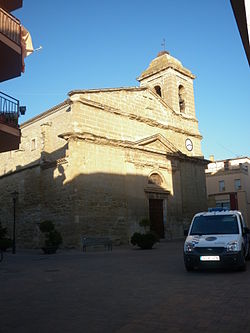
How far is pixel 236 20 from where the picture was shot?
455 cm

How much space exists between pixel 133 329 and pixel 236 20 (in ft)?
14.3

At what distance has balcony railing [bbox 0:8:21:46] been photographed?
34.6 feet

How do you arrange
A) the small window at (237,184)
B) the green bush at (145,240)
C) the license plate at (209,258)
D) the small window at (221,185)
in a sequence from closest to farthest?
the license plate at (209,258), the green bush at (145,240), the small window at (237,184), the small window at (221,185)

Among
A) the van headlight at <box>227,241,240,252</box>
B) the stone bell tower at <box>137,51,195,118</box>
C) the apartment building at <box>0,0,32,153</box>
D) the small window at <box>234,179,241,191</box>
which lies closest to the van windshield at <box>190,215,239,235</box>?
the van headlight at <box>227,241,240,252</box>

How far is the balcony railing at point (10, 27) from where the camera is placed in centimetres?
1055

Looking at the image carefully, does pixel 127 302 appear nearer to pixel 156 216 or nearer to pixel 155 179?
pixel 156 216

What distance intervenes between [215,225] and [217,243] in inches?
48.8

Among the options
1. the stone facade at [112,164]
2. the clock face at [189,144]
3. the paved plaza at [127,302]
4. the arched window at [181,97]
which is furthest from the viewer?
the arched window at [181,97]

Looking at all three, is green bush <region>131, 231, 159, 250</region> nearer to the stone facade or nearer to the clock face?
the stone facade

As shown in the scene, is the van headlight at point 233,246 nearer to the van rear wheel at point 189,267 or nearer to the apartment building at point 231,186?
the van rear wheel at point 189,267

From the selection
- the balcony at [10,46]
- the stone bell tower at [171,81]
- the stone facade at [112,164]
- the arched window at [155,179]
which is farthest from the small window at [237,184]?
the balcony at [10,46]

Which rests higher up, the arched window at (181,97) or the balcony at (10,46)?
the arched window at (181,97)

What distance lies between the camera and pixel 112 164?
21281mm

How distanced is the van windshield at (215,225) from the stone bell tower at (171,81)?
17931mm
